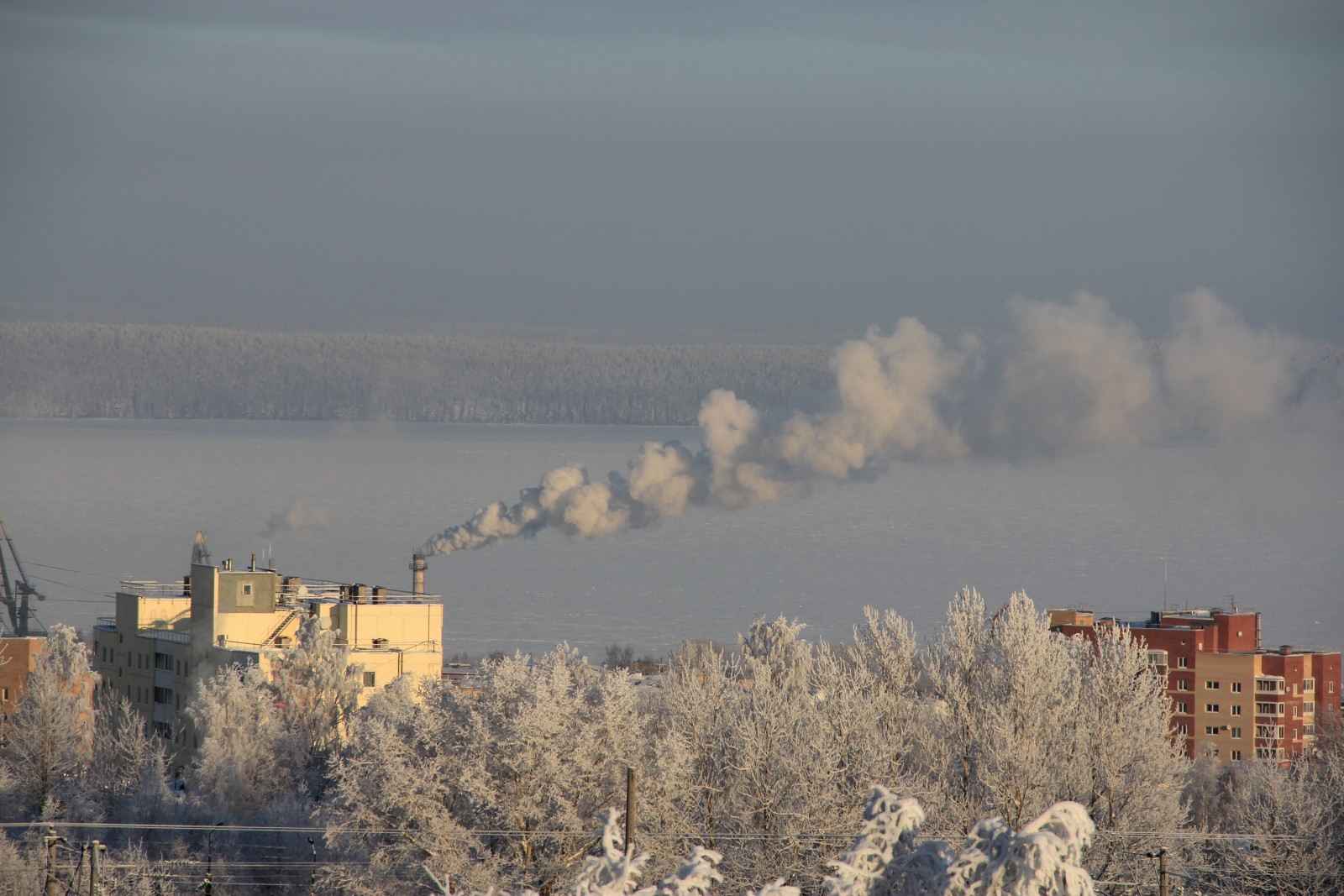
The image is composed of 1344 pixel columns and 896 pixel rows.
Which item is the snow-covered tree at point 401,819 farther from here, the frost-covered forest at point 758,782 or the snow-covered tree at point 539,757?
the snow-covered tree at point 539,757

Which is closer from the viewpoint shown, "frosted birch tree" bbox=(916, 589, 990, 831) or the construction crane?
"frosted birch tree" bbox=(916, 589, 990, 831)

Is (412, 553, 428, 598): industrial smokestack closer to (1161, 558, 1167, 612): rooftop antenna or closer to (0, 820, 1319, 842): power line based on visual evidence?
(0, 820, 1319, 842): power line

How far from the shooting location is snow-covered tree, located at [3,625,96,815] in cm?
4319

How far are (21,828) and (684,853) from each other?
1849cm

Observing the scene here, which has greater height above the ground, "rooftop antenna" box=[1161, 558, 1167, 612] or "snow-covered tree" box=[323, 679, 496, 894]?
"rooftop antenna" box=[1161, 558, 1167, 612]

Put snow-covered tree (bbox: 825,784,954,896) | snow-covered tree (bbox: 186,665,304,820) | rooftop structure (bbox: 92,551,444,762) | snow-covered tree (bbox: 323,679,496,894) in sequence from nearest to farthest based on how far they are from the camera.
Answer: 1. snow-covered tree (bbox: 825,784,954,896)
2. snow-covered tree (bbox: 323,679,496,894)
3. snow-covered tree (bbox: 186,665,304,820)
4. rooftop structure (bbox: 92,551,444,762)

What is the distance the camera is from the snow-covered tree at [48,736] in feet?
142

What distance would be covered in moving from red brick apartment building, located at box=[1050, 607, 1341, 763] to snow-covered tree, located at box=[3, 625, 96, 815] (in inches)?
1603

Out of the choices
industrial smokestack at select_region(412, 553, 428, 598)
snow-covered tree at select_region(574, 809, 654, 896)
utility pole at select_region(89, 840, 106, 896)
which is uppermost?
industrial smokestack at select_region(412, 553, 428, 598)

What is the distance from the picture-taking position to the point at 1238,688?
7294 cm

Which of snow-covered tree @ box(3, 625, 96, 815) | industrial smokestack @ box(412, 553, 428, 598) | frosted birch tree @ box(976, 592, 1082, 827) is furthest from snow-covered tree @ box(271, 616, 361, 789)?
industrial smokestack @ box(412, 553, 428, 598)

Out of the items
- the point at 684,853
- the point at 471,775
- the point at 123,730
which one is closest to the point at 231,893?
the point at 471,775

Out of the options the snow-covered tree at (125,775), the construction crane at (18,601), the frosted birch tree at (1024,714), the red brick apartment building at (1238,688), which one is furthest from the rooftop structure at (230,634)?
the construction crane at (18,601)

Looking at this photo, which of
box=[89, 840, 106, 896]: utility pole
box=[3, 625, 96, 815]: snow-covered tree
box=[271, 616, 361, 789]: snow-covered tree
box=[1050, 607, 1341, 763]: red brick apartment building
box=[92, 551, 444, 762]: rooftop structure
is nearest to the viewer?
box=[89, 840, 106, 896]: utility pole
